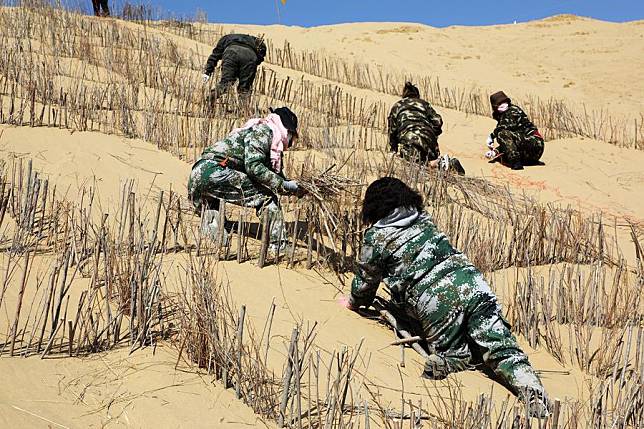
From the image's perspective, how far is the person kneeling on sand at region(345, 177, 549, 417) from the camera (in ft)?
9.37

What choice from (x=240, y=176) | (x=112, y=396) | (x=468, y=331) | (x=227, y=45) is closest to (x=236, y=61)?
(x=227, y=45)

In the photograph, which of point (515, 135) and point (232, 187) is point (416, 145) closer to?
point (515, 135)

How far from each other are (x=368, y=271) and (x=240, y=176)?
1.23m

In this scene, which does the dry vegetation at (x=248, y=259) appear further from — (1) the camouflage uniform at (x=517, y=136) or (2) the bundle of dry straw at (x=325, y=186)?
(1) the camouflage uniform at (x=517, y=136)

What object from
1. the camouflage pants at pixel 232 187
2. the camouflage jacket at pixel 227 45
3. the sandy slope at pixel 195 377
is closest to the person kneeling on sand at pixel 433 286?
the sandy slope at pixel 195 377

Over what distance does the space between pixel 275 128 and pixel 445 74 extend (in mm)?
11528

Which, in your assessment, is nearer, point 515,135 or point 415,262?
point 415,262

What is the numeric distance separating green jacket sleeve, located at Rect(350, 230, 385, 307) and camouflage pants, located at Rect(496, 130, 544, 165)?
4807mm

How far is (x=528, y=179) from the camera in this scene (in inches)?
287

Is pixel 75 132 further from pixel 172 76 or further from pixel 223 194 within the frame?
pixel 172 76

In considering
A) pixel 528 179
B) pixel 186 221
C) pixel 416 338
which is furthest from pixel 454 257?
pixel 528 179

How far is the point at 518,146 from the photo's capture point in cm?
751

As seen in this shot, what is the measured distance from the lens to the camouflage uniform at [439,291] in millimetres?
2873

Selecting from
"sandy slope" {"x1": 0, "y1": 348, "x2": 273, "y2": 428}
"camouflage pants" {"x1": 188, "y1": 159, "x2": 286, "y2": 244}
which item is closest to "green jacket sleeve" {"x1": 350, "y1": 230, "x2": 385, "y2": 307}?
"camouflage pants" {"x1": 188, "y1": 159, "x2": 286, "y2": 244}
